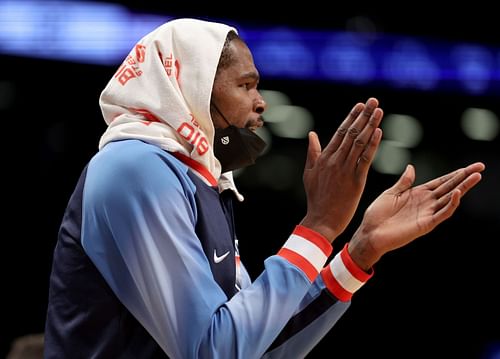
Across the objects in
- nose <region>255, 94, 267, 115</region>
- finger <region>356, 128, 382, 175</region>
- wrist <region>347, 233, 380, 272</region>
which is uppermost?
finger <region>356, 128, 382, 175</region>

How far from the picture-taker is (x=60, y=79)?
5273 mm

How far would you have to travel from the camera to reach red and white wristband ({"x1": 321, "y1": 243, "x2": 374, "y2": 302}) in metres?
1.96

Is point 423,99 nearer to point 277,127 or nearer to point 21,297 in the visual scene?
point 277,127

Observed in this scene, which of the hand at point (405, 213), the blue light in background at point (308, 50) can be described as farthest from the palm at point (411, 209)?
the blue light in background at point (308, 50)

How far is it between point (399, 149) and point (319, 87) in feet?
2.44

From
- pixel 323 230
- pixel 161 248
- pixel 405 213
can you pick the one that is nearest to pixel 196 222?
pixel 161 248

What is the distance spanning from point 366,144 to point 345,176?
0.08 metres

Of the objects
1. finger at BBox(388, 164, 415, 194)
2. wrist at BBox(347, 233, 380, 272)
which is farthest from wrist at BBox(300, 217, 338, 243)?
finger at BBox(388, 164, 415, 194)

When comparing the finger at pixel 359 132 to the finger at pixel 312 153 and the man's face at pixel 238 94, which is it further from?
the man's face at pixel 238 94

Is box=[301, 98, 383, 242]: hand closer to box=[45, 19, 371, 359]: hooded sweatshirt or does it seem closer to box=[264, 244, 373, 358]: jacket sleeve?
box=[45, 19, 371, 359]: hooded sweatshirt

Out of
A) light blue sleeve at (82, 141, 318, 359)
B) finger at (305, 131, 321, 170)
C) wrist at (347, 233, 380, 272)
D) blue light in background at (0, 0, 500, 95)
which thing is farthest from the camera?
blue light in background at (0, 0, 500, 95)

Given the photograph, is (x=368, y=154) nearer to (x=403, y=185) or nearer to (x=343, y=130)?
(x=343, y=130)

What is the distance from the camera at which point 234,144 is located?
1979 mm

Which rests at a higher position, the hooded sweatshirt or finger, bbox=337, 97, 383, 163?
finger, bbox=337, 97, 383, 163
